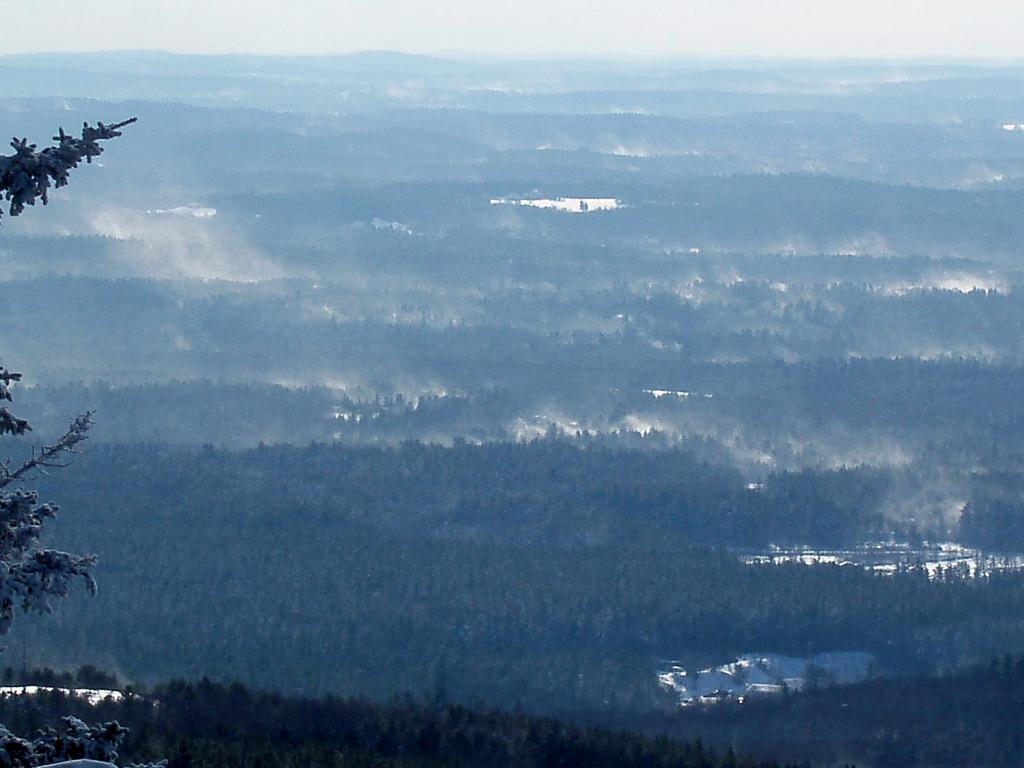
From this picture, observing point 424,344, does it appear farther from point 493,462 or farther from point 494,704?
point 494,704

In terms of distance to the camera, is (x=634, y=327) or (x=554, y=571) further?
(x=634, y=327)

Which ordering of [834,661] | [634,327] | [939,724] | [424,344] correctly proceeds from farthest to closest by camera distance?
1. [634,327]
2. [424,344]
3. [834,661]
4. [939,724]

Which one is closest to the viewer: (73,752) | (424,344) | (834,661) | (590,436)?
(73,752)

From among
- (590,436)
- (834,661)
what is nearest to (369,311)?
(590,436)

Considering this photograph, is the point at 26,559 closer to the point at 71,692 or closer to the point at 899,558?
the point at 71,692

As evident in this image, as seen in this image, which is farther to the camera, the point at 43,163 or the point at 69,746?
the point at 69,746

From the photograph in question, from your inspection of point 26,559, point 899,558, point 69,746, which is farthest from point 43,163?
point 899,558
